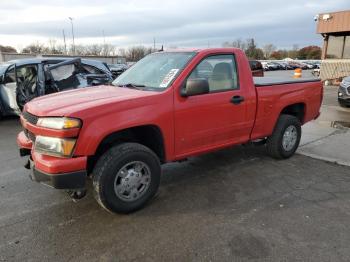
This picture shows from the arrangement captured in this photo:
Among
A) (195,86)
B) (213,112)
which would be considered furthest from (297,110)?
(195,86)

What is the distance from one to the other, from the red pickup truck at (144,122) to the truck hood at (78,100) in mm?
12

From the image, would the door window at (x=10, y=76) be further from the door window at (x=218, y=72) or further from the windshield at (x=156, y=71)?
the door window at (x=218, y=72)

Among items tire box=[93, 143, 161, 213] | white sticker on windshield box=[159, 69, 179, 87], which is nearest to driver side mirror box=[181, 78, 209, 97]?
white sticker on windshield box=[159, 69, 179, 87]

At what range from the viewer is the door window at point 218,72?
4.44 metres

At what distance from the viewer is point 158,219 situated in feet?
12.3

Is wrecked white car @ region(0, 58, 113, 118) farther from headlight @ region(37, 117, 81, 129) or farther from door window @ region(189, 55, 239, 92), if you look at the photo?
headlight @ region(37, 117, 81, 129)

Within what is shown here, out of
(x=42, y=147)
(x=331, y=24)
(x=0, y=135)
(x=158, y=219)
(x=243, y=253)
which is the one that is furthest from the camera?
(x=331, y=24)

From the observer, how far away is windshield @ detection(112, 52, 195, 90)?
4.25 metres

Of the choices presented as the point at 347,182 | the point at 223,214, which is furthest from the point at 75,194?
the point at 347,182

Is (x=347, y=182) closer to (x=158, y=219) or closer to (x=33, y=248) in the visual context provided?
(x=158, y=219)

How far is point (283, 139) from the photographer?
5.70 meters

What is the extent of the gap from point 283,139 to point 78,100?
3459 mm

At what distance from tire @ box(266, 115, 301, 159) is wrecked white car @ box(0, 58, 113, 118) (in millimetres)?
5023

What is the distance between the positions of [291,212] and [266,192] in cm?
59
